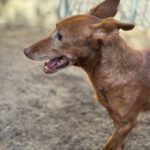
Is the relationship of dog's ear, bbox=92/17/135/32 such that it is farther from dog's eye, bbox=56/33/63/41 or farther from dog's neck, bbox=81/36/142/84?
dog's eye, bbox=56/33/63/41

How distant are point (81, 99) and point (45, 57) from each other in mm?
1518

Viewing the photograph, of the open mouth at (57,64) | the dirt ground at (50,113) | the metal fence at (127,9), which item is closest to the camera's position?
the open mouth at (57,64)

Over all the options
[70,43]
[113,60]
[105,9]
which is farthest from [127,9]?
[70,43]

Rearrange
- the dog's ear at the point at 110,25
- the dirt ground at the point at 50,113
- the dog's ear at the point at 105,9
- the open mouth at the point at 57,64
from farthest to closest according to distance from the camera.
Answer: the dirt ground at the point at 50,113
the dog's ear at the point at 105,9
the open mouth at the point at 57,64
the dog's ear at the point at 110,25

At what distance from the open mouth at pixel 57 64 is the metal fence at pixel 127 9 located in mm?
3618

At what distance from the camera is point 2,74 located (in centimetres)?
529

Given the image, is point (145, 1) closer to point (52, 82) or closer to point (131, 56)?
point (52, 82)

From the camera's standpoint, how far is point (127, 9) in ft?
23.4

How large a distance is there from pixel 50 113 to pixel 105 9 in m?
1.39

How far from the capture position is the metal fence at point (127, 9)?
694 cm

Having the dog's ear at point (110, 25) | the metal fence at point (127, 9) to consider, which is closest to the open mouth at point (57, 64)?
the dog's ear at point (110, 25)

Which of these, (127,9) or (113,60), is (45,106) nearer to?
(113,60)

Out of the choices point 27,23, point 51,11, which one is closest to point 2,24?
point 27,23

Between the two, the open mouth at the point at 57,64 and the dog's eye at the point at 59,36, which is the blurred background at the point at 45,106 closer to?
the open mouth at the point at 57,64
